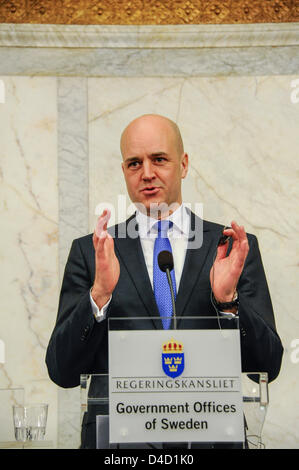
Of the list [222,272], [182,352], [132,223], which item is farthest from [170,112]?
[182,352]

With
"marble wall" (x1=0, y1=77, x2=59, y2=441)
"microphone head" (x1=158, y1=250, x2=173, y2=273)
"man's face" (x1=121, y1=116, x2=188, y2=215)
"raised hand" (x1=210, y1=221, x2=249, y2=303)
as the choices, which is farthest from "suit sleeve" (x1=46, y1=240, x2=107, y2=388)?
"marble wall" (x1=0, y1=77, x2=59, y2=441)

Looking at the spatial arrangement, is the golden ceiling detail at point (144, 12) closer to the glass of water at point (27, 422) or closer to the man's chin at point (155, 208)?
the man's chin at point (155, 208)

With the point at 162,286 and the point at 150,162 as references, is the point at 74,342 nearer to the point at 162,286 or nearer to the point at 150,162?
the point at 162,286

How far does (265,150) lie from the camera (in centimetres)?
462

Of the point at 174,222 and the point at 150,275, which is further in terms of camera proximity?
the point at 174,222

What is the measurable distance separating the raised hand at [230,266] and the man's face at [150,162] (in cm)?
67

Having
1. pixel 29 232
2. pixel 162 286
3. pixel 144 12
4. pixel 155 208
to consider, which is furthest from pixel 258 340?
pixel 144 12

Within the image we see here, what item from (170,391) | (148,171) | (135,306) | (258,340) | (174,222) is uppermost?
(148,171)

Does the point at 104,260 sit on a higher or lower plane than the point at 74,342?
Answer: higher

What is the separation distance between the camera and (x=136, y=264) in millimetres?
2777

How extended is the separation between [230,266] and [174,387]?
1.58 feet
